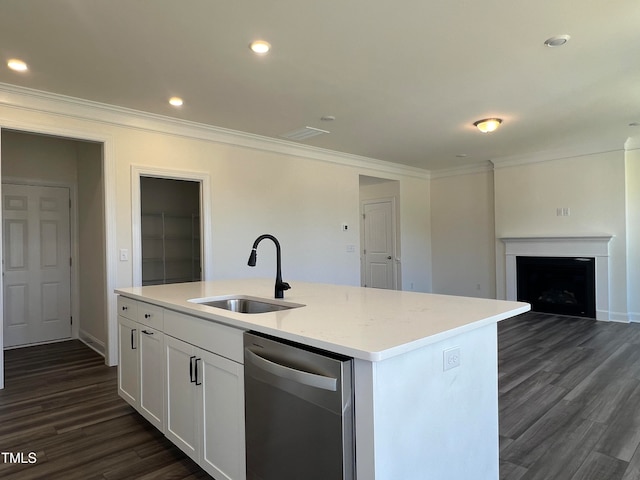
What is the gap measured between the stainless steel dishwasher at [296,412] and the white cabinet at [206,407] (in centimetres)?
11

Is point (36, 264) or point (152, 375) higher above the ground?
point (36, 264)

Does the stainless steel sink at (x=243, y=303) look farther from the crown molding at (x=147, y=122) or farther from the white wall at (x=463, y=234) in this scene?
the white wall at (x=463, y=234)

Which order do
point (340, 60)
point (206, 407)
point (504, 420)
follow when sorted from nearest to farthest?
point (206, 407), point (504, 420), point (340, 60)

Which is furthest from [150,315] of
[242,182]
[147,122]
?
[242,182]

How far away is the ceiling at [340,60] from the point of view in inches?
93.4

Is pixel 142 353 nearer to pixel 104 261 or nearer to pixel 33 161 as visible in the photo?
pixel 104 261

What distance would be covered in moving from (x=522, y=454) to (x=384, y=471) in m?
1.53

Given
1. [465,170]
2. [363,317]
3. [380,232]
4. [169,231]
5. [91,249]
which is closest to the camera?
[363,317]

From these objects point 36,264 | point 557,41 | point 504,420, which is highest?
point 557,41

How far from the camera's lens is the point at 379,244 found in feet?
25.9

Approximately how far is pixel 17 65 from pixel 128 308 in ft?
6.89

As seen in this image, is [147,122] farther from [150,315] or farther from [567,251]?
[567,251]

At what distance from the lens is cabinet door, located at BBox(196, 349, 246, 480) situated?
1.68 meters

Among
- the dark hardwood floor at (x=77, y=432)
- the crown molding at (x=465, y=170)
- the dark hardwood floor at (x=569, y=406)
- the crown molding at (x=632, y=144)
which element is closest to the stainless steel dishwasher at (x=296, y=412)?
the dark hardwood floor at (x=77, y=432)
